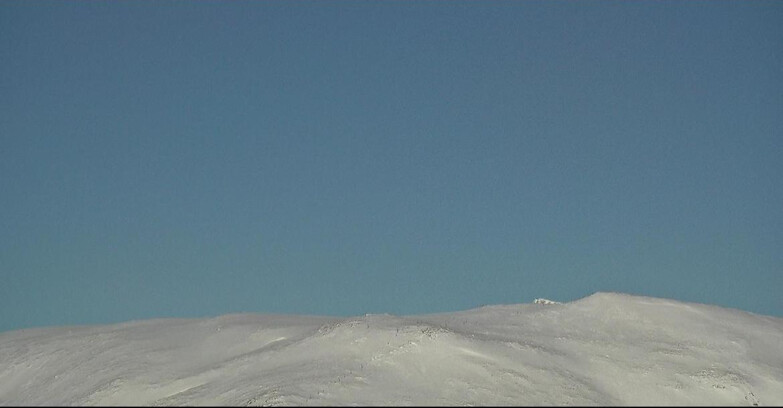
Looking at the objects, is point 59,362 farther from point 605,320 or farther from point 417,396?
point 605,320

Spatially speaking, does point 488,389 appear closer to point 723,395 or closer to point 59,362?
point 723,395

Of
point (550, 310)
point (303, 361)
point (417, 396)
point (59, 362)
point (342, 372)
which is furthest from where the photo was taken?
point (550, 310)

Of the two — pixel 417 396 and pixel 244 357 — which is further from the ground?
pixel 244 357

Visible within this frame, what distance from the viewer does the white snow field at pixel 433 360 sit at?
2295 centimetres

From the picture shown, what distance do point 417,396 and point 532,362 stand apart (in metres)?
5.50

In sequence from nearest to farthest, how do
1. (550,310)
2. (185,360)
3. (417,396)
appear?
1. (417,396)
2. (185,360)
3. (550,310)

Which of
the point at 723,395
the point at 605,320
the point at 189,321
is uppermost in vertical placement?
the point at 189,321

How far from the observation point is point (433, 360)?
24.5 metres

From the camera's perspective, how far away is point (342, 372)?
23.6 meters

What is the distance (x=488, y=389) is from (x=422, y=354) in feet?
9.18

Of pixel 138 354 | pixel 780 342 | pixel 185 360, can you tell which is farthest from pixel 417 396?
pixel 780 342

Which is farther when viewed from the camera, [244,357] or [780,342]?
[780,342]

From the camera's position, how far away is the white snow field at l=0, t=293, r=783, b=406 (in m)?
23.0

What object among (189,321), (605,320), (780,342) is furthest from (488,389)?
(189,321)
